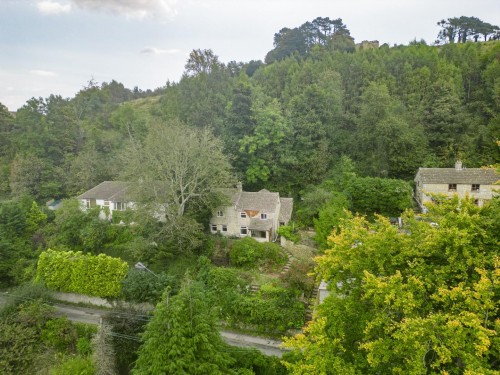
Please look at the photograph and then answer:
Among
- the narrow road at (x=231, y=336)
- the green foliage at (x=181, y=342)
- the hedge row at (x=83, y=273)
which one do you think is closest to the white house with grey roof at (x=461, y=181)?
the narrow road at (x=231, y=336)

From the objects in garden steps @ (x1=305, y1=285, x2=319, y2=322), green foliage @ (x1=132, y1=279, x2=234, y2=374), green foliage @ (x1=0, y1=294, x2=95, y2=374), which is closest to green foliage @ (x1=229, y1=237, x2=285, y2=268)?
garden steps @ (x1=305, y1=285, x2=319, y2=322)

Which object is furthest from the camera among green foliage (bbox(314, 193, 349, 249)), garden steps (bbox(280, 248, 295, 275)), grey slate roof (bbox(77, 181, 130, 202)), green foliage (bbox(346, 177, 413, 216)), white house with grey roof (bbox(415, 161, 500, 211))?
grey slate roof (bbox(77, 181, 130, 202))

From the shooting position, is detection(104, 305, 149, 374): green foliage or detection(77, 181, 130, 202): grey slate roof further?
detection(77, 181, 130, 202): grey slate roof

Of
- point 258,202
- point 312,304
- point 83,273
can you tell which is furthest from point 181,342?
point 258,202

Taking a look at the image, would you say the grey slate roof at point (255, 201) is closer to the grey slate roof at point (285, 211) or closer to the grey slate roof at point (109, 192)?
the grey slate roof at point (285, 211)

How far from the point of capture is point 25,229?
33.9m

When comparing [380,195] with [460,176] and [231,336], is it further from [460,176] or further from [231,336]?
[231,336]

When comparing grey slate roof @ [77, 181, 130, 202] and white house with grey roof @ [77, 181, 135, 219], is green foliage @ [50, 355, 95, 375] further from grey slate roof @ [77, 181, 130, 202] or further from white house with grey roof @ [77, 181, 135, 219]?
grey slate roof @ [77, 181, 130, 202]

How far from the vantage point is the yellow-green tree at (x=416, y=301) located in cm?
1018

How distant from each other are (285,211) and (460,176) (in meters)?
16.3

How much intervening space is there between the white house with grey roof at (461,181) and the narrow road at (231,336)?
62.8 feet

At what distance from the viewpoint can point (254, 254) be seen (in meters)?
27.9

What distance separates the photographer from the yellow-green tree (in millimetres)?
10180

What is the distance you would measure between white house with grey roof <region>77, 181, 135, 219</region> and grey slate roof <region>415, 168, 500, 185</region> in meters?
28.3
